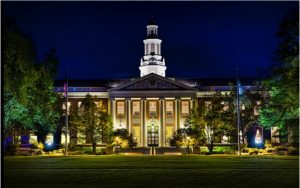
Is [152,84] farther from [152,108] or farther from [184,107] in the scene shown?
[184,107]

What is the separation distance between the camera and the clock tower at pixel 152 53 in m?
108

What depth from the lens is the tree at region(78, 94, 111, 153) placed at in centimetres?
7675

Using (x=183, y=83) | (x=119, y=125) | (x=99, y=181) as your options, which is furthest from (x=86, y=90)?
(x=99, y=181)

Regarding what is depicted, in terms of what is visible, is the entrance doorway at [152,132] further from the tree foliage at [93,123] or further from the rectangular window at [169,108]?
the tree foliage at [93,123]

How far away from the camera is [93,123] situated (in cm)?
7694

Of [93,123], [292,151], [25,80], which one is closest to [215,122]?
[93,123]

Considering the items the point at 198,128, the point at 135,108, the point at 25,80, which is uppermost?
the point at 135,108

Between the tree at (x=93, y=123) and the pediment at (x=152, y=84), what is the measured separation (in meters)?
22.5

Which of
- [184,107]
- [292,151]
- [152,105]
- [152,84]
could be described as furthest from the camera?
[152,105]

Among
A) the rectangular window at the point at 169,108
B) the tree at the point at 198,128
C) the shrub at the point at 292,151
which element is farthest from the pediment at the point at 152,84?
the shrub at the point at 292,151

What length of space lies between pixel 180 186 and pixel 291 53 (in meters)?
19.1

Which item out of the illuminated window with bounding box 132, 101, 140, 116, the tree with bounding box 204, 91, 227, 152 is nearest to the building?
the illuminated window with bounding box 132, 101, 140, 116

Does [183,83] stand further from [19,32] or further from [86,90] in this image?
[19,32]

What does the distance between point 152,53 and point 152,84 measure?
30.9 feet
